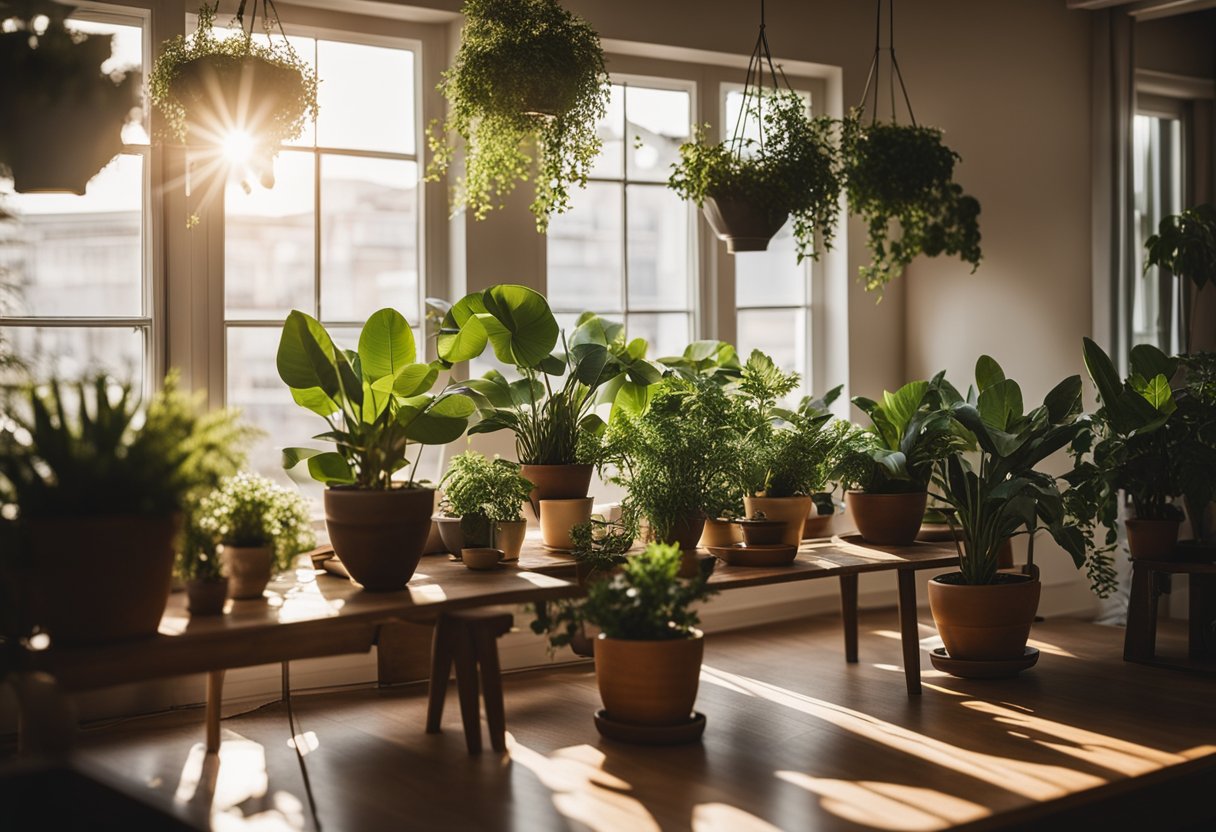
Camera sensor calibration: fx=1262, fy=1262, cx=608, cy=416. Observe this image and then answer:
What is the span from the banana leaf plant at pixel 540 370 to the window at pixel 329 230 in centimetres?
57

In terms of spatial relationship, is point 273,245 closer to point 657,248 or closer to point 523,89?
point 523,89

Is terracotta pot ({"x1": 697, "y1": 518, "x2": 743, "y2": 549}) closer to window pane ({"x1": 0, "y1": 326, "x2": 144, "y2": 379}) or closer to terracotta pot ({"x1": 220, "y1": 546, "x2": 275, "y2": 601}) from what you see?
terracotta pot ({"x1": 220, "y1": 546, "x2": 275, "y2": 601})

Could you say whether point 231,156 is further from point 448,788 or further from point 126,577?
point 448,788

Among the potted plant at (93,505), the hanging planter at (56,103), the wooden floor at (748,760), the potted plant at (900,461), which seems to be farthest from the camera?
the potted plant at (900,461)

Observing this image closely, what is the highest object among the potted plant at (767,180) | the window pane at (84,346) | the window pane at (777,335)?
the potted plant at (767,180)

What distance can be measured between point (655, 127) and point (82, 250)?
249 cm

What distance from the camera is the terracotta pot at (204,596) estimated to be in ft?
10.9

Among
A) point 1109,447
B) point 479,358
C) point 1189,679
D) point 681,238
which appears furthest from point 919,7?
point 1189,679

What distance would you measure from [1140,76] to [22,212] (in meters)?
5.18

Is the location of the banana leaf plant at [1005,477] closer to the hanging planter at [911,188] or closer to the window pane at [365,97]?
the hanging planter at [911,188]

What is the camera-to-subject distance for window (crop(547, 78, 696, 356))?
5395 mm

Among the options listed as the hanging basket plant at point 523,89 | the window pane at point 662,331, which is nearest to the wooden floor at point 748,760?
the window pane at point 662,331

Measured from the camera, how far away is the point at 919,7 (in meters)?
6.05

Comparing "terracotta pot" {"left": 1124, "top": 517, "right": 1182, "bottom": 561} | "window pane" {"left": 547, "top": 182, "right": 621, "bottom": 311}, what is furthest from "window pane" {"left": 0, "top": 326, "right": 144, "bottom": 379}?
"terracotta pot" {"left": 1124, "top": 517, "right": 1182, "bottom": 561}
